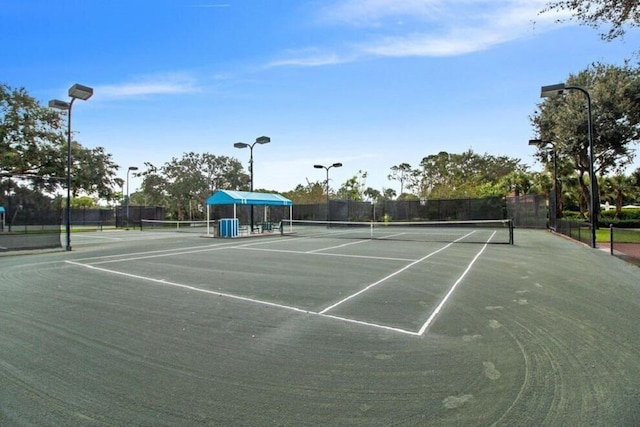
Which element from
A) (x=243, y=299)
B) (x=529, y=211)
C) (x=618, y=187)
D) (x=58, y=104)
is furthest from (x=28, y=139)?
(x=618, y=187)

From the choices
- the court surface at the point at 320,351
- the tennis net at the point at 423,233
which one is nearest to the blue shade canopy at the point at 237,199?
the tennis net at the point at 423,233

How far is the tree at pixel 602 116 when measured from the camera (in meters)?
27.5

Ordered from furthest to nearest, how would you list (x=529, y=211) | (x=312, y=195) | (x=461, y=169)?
1. (x=461, y=169)
2. (x=312, y=195)
3. (x=529, y=211)

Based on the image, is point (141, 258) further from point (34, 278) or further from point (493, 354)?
point (493, 354)

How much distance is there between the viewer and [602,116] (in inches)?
1104

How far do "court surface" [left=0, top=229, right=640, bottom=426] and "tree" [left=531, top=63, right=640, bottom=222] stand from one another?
24810 mm

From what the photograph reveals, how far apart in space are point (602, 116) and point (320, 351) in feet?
106

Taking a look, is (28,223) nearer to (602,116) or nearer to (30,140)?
(30,140)

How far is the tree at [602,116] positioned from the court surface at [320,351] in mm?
24810

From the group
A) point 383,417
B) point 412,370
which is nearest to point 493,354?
point 412,370

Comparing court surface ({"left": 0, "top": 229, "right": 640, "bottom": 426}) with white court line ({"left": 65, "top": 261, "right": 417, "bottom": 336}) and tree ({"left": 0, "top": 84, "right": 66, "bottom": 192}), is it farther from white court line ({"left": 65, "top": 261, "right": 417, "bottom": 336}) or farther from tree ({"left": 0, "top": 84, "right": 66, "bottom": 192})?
tree ({"left": 0, "top": 84, "right": 66, "bottom": 192})

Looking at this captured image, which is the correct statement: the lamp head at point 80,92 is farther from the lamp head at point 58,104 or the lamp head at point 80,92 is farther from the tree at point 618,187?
the tree at point 618,187

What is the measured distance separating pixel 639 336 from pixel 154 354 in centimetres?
580

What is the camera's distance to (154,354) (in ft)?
13.9
